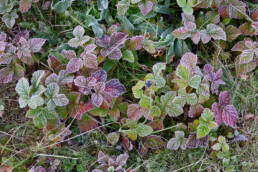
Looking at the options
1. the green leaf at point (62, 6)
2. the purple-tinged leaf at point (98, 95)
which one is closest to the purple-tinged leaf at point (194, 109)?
the purple-tinged leaf at point (98, 95)

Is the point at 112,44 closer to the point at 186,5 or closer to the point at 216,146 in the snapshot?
the point at 186,5

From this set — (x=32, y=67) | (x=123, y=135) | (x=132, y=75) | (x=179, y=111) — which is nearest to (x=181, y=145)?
(x=179, y=111)

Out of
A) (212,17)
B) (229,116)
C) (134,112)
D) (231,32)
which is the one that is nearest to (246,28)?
(231,32)

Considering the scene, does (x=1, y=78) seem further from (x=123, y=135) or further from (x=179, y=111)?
(x=179, y=111)

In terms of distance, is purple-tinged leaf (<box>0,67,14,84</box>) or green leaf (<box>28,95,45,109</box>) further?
purple-tinged leaf (<box>0,67,14,84</box>)

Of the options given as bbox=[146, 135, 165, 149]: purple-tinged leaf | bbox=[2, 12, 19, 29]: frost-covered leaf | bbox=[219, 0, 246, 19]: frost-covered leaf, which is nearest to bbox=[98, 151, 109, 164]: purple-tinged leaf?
bbox=[146, 135, 165, 149]: purple-tinged leaf

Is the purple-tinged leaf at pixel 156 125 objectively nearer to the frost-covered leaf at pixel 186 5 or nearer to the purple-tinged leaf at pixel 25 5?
the frost-covered leaf at pixel 186 5

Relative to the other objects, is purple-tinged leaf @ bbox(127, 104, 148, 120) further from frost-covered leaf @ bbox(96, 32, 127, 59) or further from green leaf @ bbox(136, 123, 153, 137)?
frost-covered leaf @ bbox(96, 32, 127, 59)
